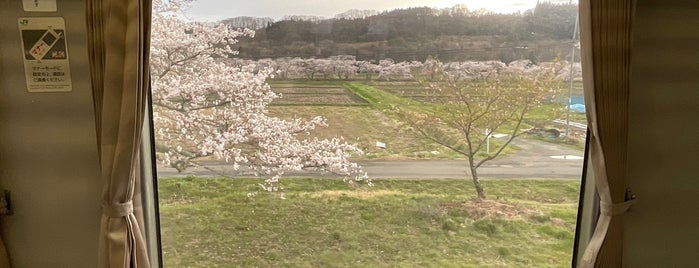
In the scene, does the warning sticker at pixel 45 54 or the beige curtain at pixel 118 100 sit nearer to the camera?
the beige curtain at pixel 118 100

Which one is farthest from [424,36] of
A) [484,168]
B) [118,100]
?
[118,100]

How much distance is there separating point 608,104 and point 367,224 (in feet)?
3.35

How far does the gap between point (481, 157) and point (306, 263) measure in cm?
86

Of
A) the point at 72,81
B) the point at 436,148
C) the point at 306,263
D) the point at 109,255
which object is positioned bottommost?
the point at 306,263

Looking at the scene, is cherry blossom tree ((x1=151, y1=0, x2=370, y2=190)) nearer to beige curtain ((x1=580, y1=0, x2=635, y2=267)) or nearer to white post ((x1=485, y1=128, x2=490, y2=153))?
white post ((x1=485, y1=128, x2=490, y2=153))

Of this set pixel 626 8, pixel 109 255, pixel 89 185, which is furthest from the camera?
pixel 89 185

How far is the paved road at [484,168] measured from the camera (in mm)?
2020

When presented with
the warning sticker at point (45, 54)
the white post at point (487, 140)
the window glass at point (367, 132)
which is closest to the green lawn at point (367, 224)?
the window glass at point (367, 132)

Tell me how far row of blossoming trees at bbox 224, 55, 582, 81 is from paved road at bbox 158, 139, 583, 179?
30 cm

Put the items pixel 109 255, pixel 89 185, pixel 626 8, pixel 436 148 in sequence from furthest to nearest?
pixel 436 148
pixel 89 185
pixel 109 255
pixel 626 8

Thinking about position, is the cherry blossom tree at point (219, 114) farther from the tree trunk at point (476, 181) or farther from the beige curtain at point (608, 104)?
the beige curtain at point (608, 104)

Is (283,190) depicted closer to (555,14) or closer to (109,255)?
(109,255)

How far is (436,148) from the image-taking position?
2.03 m

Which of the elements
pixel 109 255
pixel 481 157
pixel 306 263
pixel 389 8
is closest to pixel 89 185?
pixel 109 255
